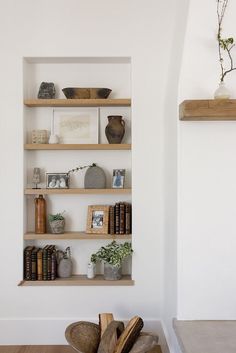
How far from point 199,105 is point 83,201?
5.06 ft


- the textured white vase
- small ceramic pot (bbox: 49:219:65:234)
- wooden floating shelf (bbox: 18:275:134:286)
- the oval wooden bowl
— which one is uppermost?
the textured white vase

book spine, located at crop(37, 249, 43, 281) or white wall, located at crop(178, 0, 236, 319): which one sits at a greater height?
white wall, located at crop(178, 0, 236, 319)

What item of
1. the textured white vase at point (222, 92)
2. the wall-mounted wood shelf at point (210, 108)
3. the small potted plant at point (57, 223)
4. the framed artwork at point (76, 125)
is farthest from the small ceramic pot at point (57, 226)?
the textured white vase at point (222, 92)

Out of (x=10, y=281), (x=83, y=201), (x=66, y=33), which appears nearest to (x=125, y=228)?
(x=83, y=201)

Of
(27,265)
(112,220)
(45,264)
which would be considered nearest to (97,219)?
(112,220)

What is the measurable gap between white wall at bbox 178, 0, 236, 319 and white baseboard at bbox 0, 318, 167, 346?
951mm

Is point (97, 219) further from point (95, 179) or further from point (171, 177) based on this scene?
point (171, 177)

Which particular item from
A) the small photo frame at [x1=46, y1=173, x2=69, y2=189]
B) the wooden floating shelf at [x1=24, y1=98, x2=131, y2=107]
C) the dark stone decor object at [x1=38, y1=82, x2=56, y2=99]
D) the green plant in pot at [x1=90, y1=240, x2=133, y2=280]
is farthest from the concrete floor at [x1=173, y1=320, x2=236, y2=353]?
the dark stone decor object at [x1=38, y1=82, x2=56, y2=99]

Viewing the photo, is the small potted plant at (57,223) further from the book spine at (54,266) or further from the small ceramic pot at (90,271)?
the small ceramic pot at (90,271)

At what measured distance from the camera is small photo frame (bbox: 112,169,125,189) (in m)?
3.37

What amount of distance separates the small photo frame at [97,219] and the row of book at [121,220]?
0.17 ft

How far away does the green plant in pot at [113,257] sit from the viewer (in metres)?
3.23

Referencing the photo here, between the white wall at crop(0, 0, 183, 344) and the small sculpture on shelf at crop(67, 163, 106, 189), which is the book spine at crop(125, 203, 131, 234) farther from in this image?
the small sculpture on shelf at crop(67, 163, 106, 189)

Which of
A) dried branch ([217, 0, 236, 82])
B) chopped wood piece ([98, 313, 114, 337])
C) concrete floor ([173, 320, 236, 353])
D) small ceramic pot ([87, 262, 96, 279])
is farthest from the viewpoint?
small ceramic pot ([87, 262, 96, 279])
